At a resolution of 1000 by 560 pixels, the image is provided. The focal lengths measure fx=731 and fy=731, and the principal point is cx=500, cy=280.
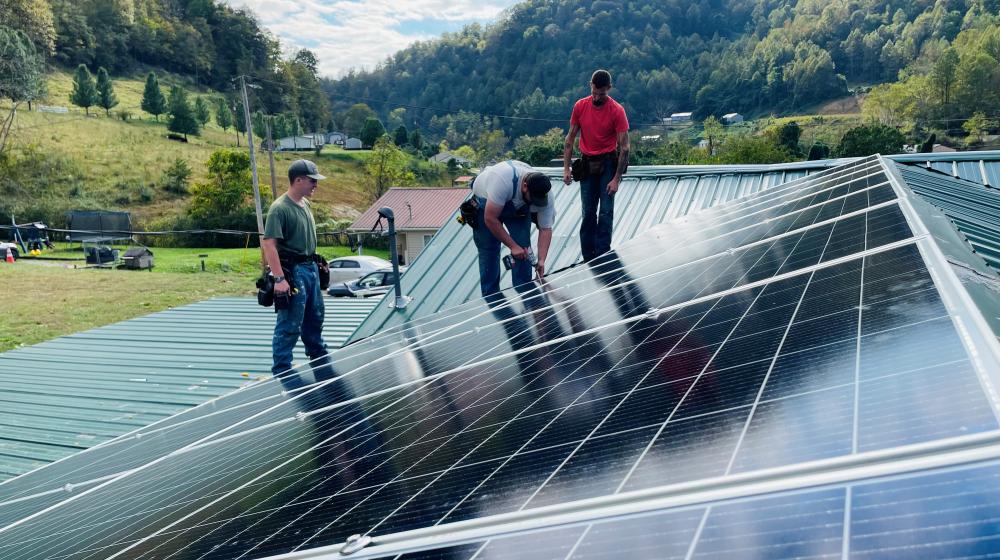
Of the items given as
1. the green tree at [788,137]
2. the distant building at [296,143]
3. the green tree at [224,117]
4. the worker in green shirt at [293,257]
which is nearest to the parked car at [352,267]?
the worker in green shirt at [293,257]

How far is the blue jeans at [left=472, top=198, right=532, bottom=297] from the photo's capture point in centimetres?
917

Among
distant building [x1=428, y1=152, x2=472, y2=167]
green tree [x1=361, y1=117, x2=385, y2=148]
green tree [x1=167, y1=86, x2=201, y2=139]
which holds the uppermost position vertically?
green tree [x1=167, y1=86, x2=201, y2=139]

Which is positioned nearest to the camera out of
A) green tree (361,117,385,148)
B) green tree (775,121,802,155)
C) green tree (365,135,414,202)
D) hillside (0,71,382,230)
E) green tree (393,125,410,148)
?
hillside (0,71,382,230)

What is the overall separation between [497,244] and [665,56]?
151 metres

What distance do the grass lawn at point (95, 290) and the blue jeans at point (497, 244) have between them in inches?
777

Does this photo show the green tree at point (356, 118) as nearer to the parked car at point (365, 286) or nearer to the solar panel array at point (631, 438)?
the parked car at point (365, 286)

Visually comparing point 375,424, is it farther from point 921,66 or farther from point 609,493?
point 921,66

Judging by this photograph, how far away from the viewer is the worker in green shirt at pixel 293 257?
779cm

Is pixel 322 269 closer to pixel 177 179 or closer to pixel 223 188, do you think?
pixel 223 188

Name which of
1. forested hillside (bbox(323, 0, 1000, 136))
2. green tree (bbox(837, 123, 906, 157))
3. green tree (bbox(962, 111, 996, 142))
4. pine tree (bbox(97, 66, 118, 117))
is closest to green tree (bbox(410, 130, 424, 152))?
forested hillside (bbox(323, 0, 1000, 136))

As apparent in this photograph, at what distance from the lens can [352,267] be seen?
43406 mm

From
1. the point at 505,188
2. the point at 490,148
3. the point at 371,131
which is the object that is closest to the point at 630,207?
the point at 505,188

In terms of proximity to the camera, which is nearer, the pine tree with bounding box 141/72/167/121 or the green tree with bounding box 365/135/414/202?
the green tree with bounding box 365/135/414/202

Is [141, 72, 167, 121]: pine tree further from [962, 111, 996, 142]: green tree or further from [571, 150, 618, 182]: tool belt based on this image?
[571, 150, 618, 182]: tool belt
